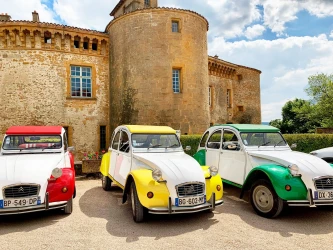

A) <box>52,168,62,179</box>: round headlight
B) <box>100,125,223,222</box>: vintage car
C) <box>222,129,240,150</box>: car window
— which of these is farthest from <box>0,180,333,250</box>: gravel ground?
<box>222,129,240,150</box>: car window

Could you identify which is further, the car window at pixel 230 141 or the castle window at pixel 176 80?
the castle window at pixel 176 80

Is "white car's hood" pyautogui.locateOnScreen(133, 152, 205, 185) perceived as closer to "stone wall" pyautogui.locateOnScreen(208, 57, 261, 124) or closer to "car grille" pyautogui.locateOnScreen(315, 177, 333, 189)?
"car grille" pyautogui.locateOnScreen(315, 177, 333, 189)

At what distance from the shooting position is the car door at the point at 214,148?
6.92 metres

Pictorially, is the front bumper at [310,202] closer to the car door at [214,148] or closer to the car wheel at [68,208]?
the car door at [214,148]

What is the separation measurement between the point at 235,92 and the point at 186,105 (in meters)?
12.5

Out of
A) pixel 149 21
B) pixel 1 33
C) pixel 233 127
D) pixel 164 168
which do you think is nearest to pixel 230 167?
pixel 233 127

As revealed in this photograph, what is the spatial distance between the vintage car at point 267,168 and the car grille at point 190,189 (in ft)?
4.48

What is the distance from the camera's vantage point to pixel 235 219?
15.8 ft

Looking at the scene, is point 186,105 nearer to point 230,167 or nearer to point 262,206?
point 230,167

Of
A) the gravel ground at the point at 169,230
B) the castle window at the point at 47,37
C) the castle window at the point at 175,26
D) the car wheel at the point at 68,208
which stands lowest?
the gravel ground at the point at 169,230

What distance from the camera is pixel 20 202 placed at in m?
4.38

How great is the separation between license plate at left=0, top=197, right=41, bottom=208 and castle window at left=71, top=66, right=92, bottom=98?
1212 cm

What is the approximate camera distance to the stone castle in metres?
14.5

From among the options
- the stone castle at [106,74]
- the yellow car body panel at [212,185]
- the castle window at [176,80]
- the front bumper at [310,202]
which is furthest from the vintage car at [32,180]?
the castle window at [176,80]
